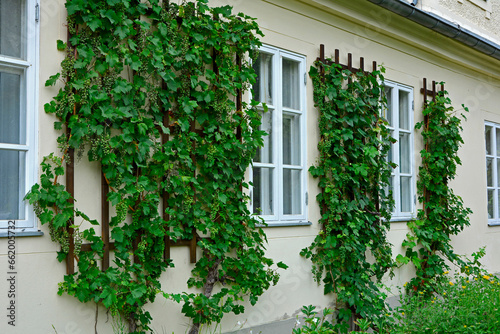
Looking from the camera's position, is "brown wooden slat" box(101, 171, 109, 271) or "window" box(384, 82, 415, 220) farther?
"window" box(384, 82, 415, 220)

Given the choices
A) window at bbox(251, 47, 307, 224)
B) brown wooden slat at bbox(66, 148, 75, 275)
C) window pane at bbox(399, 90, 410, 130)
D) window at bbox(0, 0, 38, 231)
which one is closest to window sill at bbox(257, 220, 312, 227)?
window at bbox(251, 47, 307, 224)

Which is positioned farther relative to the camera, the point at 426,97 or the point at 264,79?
the point at 426,97

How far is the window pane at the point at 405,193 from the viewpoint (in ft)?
25.4

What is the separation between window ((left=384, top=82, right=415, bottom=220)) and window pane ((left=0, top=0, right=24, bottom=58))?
4782mm

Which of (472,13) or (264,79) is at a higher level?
(472,13)

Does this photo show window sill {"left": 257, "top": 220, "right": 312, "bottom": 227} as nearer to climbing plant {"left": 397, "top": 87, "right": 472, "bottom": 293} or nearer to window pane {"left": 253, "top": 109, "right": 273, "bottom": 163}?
window pane {"left": 253, "top": 109, "right": 273, "bottom": 163}

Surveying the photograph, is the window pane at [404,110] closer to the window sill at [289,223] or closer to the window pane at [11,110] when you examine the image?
the window sill at [289,223]

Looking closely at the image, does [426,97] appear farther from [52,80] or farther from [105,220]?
A: [52,80]

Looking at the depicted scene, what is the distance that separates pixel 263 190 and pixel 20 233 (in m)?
2.45

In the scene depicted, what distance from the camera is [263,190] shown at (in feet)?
18.5

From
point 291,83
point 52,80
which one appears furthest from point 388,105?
point 52,80

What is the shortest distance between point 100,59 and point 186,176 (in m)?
1.12

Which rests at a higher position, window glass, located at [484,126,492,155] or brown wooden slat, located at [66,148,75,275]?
window glass, located at [484,126,492,155]

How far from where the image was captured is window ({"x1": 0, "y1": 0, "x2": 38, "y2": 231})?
3.89 m
